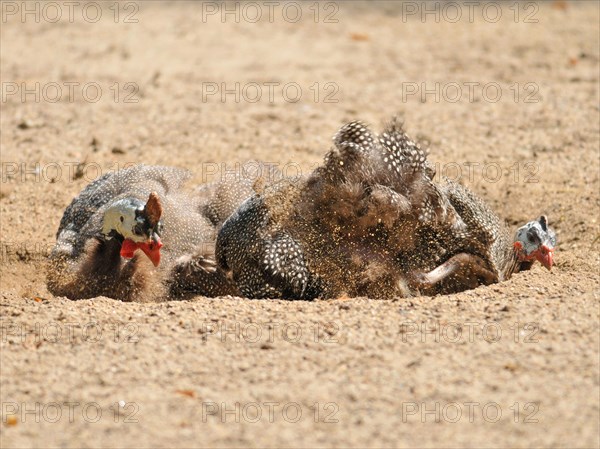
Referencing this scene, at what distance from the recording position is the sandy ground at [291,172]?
4281 millimetres

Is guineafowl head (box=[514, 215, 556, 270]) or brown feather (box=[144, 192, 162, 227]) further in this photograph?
guineafowl head (box=[514, 215, 556, 270])

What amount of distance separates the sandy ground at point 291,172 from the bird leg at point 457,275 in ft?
0.89

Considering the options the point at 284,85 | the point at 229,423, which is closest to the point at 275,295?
the point at 229,423

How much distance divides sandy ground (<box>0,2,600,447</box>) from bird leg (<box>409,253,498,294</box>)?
27cm

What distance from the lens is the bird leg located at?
601 cm

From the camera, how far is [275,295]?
19.2 ft
